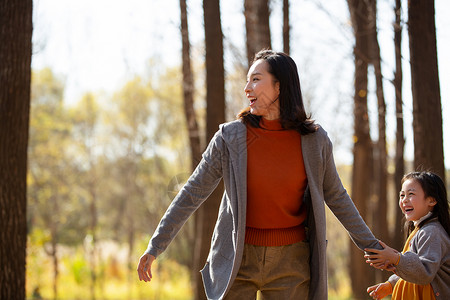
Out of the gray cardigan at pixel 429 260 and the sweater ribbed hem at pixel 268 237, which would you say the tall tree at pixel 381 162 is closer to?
the gray cardigan at pixel 429 260

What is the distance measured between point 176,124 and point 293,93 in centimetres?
2393

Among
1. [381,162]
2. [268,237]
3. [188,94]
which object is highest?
[188,94]

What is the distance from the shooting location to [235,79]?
1162 centimetres

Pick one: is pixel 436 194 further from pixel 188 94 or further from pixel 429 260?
pixel 188 94

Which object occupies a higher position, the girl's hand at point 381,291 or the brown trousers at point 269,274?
the brown trousers at point 269,274

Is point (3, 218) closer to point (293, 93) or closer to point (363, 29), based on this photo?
point (293, 93)

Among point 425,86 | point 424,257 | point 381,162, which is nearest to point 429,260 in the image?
point 424,257

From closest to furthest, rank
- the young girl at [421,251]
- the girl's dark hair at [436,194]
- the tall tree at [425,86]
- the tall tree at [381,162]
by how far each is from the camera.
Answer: the young girl at [421,251], the girl's dark hair at [436,194], the tall tree at [425,86], the tall tree at [381,162]

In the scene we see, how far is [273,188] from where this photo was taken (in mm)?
2846

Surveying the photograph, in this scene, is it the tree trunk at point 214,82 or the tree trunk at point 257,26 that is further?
the tree trunk at point 257,26

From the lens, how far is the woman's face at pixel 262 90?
2.95 metres

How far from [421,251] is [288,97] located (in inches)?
45.7

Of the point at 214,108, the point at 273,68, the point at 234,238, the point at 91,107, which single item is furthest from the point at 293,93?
the point at 91,107

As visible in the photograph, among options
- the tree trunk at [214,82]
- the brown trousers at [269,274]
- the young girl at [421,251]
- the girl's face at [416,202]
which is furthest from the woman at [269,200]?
the tree trunk at [214,82]
